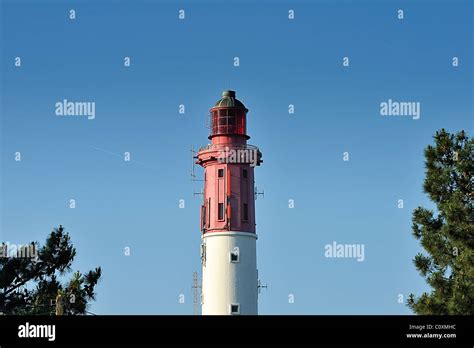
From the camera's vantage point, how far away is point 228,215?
69.7m

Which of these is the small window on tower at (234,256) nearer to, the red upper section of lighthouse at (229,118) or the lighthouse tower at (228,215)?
the lighthouse tower at (228,215)

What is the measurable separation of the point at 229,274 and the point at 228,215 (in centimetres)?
491

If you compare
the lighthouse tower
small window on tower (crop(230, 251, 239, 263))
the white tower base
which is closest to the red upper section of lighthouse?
the lighthouse tower

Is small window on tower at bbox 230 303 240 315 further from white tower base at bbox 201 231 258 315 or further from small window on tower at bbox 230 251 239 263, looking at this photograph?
small window on tower at bbox 230 251 239 263

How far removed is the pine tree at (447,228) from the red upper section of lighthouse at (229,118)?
31.7 meters

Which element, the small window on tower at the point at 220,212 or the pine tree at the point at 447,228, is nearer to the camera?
the pine tree at the point at 447,228

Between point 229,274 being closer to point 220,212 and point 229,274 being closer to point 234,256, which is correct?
point 234,256

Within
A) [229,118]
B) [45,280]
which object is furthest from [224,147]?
[45,280]

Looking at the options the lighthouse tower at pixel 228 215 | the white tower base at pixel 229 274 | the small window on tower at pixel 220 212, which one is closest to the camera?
the white tower base at pixel 229 274

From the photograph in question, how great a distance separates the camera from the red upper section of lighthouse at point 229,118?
71.7 meters

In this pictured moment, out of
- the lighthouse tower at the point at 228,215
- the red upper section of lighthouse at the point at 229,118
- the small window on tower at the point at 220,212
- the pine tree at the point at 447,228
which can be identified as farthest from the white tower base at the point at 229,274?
the pine tree at the point at 447,228

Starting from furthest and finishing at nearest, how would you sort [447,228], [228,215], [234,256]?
[228,215] → [234,256] → [447,228]
